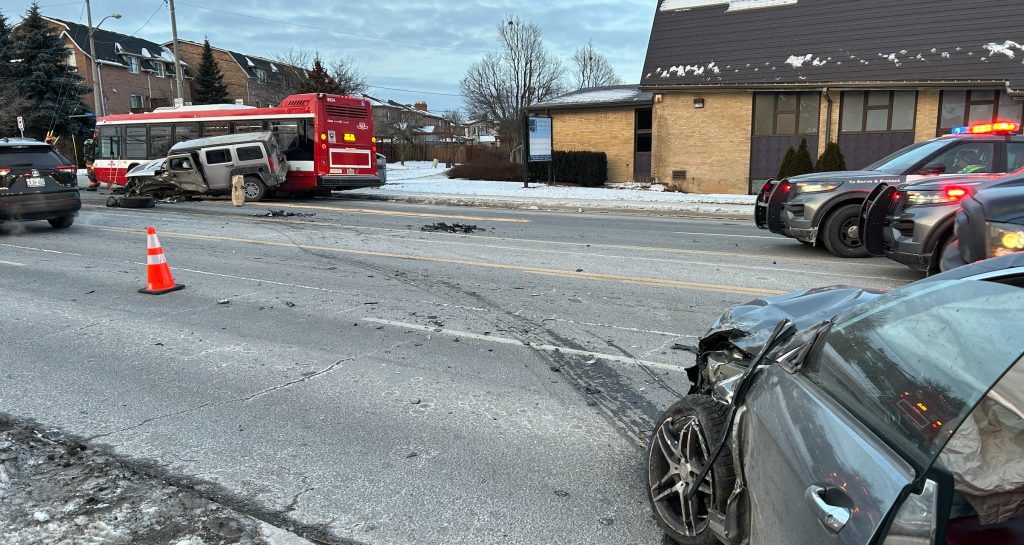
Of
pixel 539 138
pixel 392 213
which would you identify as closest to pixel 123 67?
pixel 539 138

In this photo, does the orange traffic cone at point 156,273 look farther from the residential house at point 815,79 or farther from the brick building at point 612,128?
the brick building at point 612,128

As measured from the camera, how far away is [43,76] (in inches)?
1784

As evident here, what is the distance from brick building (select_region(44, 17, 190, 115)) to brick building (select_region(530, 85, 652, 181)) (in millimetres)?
35781

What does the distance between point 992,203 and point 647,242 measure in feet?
22.2

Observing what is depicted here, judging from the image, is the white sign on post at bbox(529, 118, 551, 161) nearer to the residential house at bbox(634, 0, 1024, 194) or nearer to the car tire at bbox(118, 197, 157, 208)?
the residential house at bbox(634, 0, 1024, 194)

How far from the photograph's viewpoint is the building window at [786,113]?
24.8 meters

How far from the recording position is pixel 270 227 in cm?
1466

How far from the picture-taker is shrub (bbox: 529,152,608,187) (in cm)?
2938

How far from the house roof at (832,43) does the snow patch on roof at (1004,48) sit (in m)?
0.03

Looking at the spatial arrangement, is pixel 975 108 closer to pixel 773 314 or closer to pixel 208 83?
pixel 773 314

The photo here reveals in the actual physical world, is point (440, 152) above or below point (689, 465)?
above

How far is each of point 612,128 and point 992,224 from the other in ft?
81.4

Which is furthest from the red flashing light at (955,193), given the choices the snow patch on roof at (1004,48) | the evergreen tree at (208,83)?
the evergreen tree at (208,83)

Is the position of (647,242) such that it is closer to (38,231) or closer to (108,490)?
(108,490)
